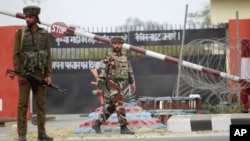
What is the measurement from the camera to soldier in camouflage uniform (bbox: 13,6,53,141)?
8.76 metres

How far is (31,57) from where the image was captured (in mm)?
8750

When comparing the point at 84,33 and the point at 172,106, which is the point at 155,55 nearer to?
the point at 84,33

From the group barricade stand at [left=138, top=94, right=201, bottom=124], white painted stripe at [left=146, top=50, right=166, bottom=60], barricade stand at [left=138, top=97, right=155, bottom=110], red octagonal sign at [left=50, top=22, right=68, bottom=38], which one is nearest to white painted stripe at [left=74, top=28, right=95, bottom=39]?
red octagonal sign at [left=50, top=22, right=68, bottom=38]

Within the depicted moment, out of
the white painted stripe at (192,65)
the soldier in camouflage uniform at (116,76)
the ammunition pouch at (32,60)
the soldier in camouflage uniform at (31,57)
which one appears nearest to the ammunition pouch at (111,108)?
the soldier in camouflage uniform at (116,76)

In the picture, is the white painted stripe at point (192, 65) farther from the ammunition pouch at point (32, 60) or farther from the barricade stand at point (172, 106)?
the ammunition pouch at point (32, 60)

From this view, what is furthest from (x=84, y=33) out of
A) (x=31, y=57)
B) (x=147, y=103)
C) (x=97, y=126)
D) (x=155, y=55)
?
(x=31, y=57)

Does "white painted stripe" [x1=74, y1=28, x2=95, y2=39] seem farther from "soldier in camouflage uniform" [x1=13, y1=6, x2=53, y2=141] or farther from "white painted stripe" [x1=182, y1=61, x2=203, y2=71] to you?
"soldier in camouflage uniform" [x1=13, y1=6, x2=53, y2=141]

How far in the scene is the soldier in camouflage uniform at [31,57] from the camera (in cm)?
876

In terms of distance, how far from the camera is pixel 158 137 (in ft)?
30.3

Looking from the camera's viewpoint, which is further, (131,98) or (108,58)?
(131,98)

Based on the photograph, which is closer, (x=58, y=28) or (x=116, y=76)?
(x=116, y=76)

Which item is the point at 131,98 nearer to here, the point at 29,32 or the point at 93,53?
the point at 29,32

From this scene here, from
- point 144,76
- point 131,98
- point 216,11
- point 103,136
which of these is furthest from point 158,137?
point 216,11

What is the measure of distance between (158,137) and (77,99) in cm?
775
